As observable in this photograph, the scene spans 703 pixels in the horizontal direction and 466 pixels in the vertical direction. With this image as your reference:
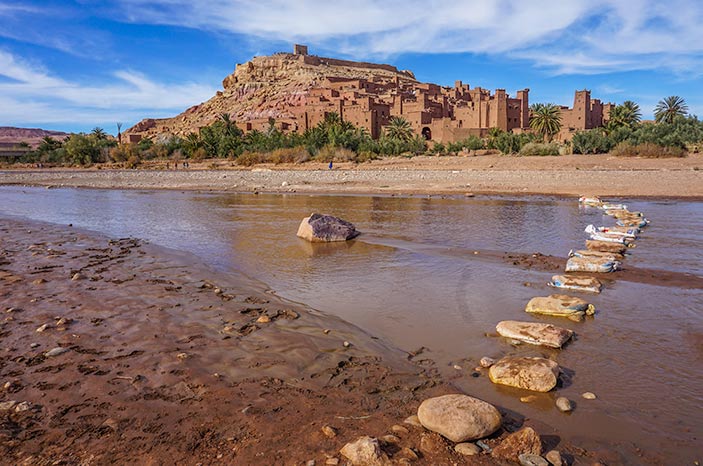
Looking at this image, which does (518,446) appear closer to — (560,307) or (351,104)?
(560,307)

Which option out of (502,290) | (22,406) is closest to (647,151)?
(502,290)

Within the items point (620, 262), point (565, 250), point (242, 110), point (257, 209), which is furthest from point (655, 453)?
point (242, 110)

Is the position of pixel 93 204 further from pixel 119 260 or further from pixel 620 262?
pixel 620 262

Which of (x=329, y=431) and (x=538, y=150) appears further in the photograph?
(x=538, y=150)

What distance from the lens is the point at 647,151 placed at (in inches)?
1127

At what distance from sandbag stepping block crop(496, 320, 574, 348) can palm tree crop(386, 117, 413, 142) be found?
5003cm

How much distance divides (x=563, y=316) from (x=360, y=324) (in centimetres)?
211

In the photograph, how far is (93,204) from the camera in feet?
64.3

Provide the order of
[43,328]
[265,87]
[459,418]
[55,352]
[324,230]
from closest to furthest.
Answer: [459,418], [55,352], [43,328], [324,230], [265,87]

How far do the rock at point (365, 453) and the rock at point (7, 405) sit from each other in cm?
220

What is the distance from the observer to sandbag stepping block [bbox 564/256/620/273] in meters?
6.73

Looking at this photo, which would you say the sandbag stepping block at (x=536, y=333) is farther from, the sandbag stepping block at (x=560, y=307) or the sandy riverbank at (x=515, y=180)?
the sandy riverbank at (x=515, y=180)

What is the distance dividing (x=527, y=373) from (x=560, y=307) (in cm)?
175

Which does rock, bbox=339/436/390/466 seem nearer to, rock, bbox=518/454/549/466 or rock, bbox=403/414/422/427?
rock, bbox=403/414/422/427
